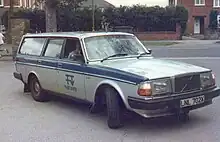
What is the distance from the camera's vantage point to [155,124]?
6930 mm

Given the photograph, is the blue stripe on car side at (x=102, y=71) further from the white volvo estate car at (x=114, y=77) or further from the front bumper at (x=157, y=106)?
the front bumper at (x=157, y=106)

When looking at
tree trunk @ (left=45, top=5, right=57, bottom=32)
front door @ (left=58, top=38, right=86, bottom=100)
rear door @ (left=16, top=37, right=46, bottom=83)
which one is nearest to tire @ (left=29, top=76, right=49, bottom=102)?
rear door @ (left=16, top=37, right=46, bottom=83)

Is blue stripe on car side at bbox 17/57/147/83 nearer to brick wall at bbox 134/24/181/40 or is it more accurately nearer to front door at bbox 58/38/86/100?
front door at bbox 58/38/86/100

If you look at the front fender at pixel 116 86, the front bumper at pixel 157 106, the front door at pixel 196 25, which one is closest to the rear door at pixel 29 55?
the front fender at pixel 116 86

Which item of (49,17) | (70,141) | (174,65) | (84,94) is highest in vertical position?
(49,17)

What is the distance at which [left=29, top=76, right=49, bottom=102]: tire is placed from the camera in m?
9.15

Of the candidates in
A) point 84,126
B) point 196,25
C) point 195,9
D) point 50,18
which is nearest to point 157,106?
point 84,126

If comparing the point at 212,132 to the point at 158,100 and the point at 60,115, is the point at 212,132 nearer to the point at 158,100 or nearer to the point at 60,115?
the point at 158,100

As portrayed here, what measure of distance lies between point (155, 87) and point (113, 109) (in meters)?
0.83

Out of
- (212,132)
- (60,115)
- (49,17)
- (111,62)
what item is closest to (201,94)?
(212,132)

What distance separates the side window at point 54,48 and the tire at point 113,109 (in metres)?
2.12

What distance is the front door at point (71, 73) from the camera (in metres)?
7.51

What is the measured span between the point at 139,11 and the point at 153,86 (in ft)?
106

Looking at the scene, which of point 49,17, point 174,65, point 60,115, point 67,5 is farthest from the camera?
point 67,5
